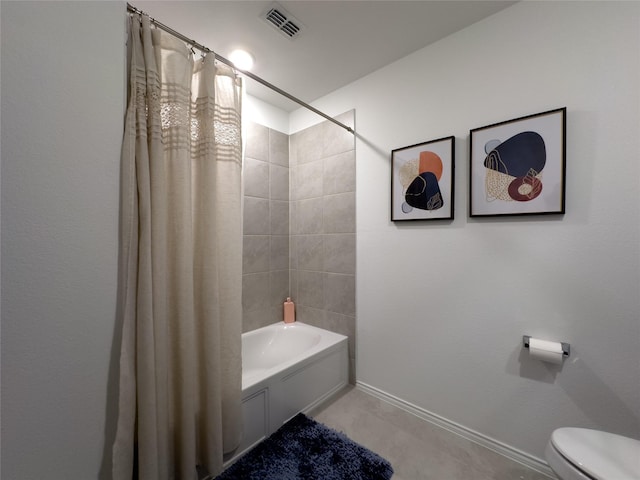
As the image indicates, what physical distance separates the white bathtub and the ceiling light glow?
2.01m

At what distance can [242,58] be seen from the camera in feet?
5.78

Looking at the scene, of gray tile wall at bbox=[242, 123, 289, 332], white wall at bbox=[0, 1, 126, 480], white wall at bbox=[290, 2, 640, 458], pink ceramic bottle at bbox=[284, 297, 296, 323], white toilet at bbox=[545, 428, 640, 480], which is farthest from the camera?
pink ceramic bottle at bbox=[284, 297, 296, 323]

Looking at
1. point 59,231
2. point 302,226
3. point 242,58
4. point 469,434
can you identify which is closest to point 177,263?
point 59,231

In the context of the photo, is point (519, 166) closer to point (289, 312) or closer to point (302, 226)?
point (302, 226)

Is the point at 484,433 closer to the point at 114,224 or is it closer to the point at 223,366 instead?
the point at 223,366

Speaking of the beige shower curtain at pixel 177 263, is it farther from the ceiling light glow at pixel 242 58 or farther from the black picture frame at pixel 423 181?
the black picture frame at pixel 423 181

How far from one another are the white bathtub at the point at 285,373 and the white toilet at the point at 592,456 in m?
1.24

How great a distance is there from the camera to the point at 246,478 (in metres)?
1.27

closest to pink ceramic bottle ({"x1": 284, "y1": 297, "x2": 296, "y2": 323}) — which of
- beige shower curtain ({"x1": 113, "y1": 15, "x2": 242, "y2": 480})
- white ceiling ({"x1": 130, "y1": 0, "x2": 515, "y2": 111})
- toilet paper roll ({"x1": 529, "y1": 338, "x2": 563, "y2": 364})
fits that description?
beige shower curtain ({"x1": 113, "y1": 15, "x2": 242, "y2": 480})

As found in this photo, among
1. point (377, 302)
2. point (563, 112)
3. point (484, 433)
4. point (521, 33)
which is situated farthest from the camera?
point (377, 302)

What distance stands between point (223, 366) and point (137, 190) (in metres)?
0.88

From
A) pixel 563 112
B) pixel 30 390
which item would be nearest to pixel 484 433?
pixel 563 112

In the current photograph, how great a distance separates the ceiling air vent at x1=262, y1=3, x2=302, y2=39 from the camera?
4.60 feet

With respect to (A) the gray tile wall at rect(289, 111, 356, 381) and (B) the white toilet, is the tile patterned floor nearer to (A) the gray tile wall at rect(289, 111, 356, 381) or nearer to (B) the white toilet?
(A) the gray tile wall at rect(289, 111, 356, 381)
